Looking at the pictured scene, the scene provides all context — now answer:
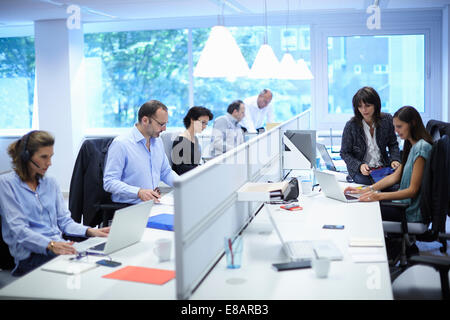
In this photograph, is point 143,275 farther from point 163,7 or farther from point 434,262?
point 163,7

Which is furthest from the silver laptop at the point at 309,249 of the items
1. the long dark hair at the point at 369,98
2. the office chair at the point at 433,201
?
the long dark hair at the point at 369,98

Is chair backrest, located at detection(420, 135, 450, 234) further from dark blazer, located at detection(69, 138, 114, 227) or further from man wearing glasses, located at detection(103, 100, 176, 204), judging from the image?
dark blazer, located at detection(69, 138, 114, 227)

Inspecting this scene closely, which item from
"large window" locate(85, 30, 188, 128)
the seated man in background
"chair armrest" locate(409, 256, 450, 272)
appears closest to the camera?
"chair armrest" locate(409, 256, 450, 272)

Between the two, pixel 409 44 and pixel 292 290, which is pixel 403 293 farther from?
pixel 409 44

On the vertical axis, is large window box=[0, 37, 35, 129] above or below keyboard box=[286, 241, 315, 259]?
above

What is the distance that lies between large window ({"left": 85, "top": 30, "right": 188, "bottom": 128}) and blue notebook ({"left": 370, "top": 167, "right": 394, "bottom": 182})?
471 centimetres

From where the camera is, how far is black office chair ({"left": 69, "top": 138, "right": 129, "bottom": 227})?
3381 millimetres

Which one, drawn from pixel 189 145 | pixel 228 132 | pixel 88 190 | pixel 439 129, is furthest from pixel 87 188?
pixel 228 132

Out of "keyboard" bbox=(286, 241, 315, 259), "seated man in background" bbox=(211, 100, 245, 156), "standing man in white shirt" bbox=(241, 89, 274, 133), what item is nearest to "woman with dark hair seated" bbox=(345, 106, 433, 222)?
"keyboard" bbox=(286, 241, 315, 259)

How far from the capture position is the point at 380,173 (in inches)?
151

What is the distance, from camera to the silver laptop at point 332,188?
3.25m

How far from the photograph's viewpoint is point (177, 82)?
26.7ft

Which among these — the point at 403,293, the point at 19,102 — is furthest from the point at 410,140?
the point at 19,102
